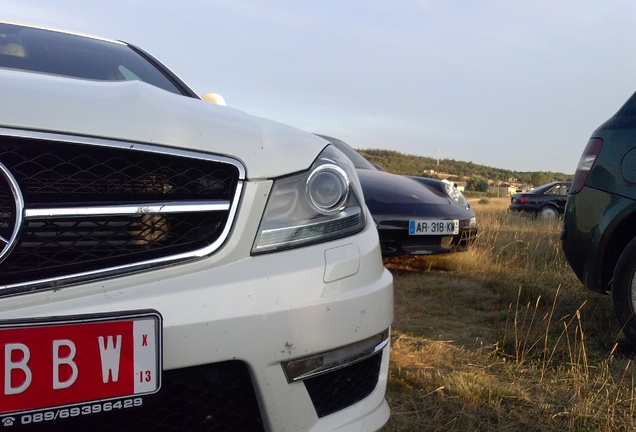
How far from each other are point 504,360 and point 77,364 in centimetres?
190

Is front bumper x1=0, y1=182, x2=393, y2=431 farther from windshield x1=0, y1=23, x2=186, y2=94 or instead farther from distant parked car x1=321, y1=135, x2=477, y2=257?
distant parked car x1=321, y1=135, x2=477, y2=257

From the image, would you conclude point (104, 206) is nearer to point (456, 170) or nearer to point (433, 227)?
point (433, 227)

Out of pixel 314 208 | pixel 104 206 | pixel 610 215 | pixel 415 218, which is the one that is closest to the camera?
pixel 104 206

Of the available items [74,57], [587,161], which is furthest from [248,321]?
[587,161]

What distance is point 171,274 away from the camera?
3.64 feet

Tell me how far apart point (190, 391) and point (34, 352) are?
319mm

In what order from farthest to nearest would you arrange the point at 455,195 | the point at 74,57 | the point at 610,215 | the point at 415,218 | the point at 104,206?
the point at 455,195 < the point at 415,218 < the point at 610,215 < the point at 74,57 < the point at 104,206

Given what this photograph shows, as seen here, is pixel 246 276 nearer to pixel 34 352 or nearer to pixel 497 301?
pixel 34 352

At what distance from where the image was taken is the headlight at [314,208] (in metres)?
1.23

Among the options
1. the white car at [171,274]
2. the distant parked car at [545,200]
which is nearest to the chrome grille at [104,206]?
the white car at [171,274]

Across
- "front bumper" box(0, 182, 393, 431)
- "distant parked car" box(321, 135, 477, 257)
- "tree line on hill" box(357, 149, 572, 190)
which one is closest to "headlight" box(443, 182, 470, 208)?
"distant parked car" box(321, 135, 477, 257)

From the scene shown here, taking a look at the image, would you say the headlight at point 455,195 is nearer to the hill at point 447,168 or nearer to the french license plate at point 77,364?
the french license plate at point 77,364

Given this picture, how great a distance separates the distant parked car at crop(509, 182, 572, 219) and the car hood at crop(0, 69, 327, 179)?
47.6 ft

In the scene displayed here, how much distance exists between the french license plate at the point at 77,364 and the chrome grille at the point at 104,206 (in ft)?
0.33
